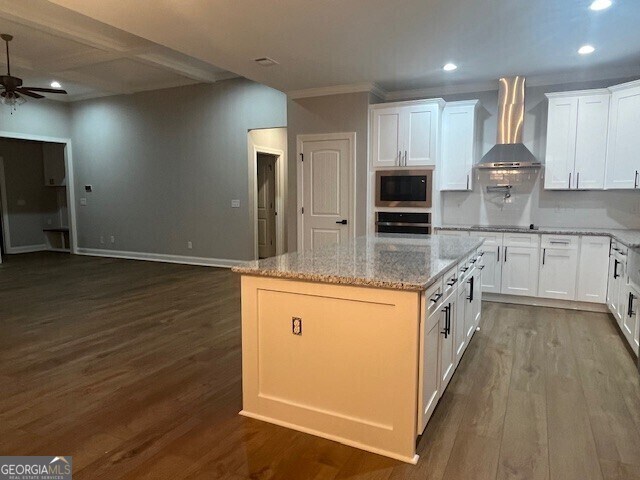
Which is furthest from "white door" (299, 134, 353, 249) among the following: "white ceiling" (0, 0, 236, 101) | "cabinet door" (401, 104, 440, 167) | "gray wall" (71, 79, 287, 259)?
"white ceiling" (0, 0, 236, 101)

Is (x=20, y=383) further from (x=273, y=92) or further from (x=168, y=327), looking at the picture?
(x=273, y=92)

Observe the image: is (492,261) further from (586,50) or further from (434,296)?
(434,296)

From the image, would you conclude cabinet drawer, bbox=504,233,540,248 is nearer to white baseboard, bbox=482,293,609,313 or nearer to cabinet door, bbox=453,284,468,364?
white baseboard, bbox=482,293,609,313

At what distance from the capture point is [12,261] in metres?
7.76

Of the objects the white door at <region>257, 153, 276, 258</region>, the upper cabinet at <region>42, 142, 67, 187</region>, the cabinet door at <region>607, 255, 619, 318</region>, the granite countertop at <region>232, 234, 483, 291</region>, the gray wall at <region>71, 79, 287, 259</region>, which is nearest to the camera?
the granite countertop at <region>232, 234, 483, 291</region>

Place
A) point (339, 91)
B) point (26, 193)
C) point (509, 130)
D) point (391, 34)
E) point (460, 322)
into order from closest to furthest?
point (460, 322), point (391, 34), point (509, 130), point (339, 91), point (26, 193)

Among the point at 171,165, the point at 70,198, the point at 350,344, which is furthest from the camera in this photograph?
the point at 70,198

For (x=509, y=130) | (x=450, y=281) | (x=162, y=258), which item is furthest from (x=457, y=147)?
(x=162, y=258)

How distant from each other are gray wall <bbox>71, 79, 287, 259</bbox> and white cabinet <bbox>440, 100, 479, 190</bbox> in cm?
249

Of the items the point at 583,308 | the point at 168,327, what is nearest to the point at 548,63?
the point at 583,308

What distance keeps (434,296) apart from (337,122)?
12.8 feet

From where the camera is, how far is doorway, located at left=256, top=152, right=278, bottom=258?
26.8 ft

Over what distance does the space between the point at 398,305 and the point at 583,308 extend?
3642 mm

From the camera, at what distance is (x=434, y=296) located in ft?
6.91
